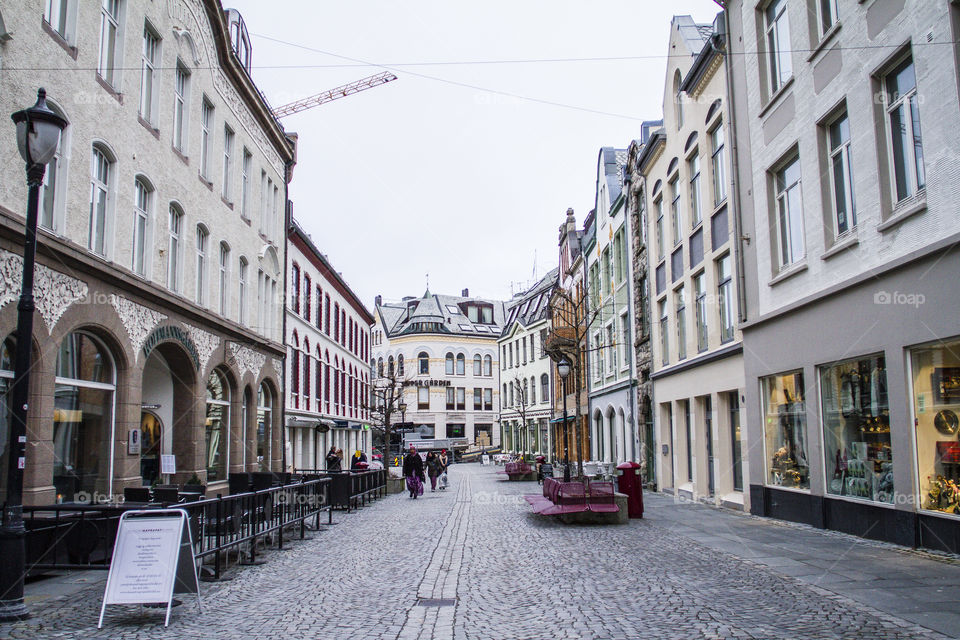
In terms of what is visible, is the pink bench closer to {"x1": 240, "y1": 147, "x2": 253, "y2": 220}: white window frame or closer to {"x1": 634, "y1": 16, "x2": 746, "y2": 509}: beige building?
{"x1": 634, "y1": 16, "x2": 746, "y2": 509}: beige building

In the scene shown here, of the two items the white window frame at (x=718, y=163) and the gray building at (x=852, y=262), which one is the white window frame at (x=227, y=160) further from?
the gray building at (x=852, y=262)

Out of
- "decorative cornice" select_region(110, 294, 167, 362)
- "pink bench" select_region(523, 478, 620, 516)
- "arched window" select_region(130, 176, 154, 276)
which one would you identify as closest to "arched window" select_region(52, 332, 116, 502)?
"decorative cornice" select_region(110, 294, 167, 362)

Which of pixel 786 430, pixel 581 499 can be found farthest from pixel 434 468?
pixel 786 430

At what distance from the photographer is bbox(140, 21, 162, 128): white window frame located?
1631 cm

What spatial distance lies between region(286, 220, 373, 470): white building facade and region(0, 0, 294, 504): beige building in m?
4.30

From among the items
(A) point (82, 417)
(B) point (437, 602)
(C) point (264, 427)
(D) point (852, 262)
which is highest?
(D) point (852, 262)

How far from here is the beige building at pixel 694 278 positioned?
17984mm

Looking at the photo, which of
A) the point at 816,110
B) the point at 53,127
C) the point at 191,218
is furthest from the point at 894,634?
the point at 191,218

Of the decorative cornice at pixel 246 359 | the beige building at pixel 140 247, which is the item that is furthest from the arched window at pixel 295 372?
the decorative cornice at pixel 246 359

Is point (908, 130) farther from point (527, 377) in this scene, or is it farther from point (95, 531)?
point (527, 377)

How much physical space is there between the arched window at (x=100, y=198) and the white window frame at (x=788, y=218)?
12227 mm

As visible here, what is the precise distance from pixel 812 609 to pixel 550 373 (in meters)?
Answer: 43.2

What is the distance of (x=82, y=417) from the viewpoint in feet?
44.9

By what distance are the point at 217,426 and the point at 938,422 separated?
17115mm
